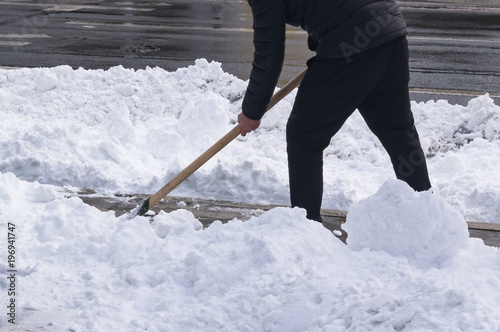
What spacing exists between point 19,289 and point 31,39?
8137mm

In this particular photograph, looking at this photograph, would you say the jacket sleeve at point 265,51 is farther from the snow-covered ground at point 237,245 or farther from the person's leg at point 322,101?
the snow-covered ground at point 237,245

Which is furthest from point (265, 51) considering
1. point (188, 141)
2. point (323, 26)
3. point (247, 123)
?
point (188, 141)

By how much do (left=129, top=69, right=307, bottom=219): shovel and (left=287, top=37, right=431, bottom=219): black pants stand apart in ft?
0.63

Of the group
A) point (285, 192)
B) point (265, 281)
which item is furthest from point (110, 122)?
point (265, 281)

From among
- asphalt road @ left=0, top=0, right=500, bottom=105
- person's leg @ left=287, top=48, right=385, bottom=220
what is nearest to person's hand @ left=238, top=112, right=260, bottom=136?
person's leg @ left=287, top=48, right=385, bottom=220

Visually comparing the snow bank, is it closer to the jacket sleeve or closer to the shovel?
the shovel

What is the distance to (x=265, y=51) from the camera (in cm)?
378

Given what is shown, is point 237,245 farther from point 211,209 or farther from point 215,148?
point 211,209

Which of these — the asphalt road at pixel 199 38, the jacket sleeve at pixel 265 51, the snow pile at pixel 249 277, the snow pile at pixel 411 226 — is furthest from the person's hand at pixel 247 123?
the asphalt road at pixel 199 38

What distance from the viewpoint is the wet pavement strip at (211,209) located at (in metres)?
4.39

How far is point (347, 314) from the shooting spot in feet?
10.0

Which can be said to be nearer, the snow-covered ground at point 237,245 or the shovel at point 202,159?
the snow-covered ground at point 237,245

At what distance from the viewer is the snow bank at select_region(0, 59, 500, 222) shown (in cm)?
514

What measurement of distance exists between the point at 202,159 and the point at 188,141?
1.75m
